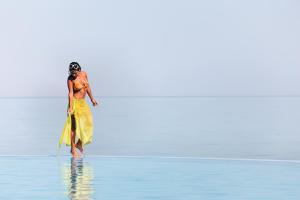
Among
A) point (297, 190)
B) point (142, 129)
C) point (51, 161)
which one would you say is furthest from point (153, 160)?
point (142, 129)

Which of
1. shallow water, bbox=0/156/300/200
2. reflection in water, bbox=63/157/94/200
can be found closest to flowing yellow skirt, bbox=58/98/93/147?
shallow water, bbox=0/156/300/200

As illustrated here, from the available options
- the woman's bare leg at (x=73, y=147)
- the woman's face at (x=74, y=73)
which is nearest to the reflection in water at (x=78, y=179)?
the woman's bare leg at (x=73, y=147)

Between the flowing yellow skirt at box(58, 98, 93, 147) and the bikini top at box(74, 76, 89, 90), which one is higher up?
the bikini top at box(74, 76, 89, 90)

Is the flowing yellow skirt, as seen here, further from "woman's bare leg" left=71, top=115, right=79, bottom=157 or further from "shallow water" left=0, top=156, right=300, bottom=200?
"shallow water" left=0, top=156, right=300, bottom=200

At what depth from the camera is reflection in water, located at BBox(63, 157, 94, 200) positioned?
15057mm

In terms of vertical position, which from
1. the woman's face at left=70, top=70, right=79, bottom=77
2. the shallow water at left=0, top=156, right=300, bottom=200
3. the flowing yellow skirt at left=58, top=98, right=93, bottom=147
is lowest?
the shallow water at left=0, top=156, right=300, bottom=200

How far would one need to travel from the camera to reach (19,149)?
2553cm

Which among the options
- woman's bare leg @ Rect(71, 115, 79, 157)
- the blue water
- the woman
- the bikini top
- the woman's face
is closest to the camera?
the blue water

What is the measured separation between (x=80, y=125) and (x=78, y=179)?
5.61 metres

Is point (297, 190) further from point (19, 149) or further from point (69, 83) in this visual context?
point (19, 149)

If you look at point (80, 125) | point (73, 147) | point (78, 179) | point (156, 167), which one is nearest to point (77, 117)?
point (80, 125)

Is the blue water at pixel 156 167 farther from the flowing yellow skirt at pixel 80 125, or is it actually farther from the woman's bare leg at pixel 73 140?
the flowing yellow skirt at pixel 80 125

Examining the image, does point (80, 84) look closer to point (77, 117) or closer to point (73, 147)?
point (77, 117)

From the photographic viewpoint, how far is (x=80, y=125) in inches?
902
